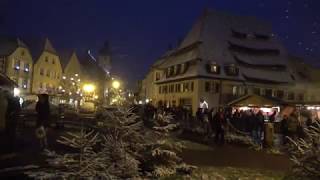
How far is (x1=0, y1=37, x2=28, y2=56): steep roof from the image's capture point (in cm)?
6272

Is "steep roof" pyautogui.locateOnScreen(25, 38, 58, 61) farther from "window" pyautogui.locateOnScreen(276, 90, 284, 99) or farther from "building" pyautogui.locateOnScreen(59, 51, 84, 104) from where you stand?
"window" pyautogui.locateOnScreen(276, 90, 284, 99)

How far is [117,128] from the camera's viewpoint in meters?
10.6

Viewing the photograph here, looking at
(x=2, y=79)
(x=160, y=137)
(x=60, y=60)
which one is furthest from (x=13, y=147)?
(x=60, y=60)

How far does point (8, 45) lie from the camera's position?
64312 mm

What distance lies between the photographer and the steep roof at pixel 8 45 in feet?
206

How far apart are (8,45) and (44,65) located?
9511mm

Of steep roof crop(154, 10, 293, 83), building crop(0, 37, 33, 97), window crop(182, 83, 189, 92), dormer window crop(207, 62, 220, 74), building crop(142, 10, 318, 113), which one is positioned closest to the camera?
dormer window crop(207, 62, 220, 74)

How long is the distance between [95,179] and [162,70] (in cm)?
5990

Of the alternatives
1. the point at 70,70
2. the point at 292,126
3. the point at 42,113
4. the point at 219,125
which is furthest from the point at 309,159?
the point at 70,70

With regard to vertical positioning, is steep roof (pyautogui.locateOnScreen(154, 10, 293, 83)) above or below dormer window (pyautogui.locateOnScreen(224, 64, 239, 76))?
above

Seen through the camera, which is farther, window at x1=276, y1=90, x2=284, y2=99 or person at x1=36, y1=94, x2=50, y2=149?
window at x1=276, y1=90, x2=284, y2=99

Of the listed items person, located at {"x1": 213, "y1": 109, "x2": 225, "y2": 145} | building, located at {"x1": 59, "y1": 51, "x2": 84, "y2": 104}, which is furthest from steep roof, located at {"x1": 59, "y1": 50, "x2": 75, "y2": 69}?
person, located at {"x1": 213, "y1": 109, "x2": 225, "y2": 145}

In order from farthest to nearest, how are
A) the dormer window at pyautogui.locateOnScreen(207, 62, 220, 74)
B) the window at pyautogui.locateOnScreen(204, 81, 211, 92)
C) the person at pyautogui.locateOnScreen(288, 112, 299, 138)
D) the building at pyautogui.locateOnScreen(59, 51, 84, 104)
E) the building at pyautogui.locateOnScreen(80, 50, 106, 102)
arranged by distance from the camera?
the building at pyautogui.locateOnScreen(80, 50, 106, 102) → the building at pyautogui.locateOnScreen(59, 51, 84, 104) → the dormer window at pyautogui.locateOnScreen(207, 62, 220, 74) → the window at pyautogui.locateOnScreen(204, 81, 211, 92) → the person at pyautogui.locateOnScreen(288, 112, 299, 138)

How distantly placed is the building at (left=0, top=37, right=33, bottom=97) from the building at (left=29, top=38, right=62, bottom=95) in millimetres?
1660
